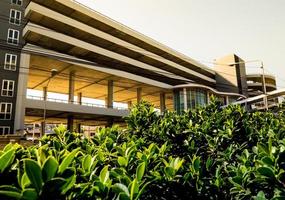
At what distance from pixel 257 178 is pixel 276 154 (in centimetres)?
28

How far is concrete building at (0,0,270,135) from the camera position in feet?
92.1

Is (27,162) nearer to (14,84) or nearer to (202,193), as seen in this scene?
(202,193)

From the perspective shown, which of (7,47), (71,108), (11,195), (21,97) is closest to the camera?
(11,195)

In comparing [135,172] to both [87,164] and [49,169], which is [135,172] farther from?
[49,169]

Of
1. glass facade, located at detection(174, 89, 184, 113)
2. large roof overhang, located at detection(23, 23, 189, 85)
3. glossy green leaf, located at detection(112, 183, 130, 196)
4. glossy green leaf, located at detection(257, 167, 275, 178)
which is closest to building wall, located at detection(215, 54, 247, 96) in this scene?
glass facade, located at detection(174, 89, 184, 113)

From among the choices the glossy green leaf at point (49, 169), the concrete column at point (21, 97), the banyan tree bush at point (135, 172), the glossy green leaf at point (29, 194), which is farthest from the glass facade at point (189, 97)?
the glossy green leaf at point (29, 194)

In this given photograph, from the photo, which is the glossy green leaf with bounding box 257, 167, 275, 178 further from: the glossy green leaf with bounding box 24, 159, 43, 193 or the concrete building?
the concrete building

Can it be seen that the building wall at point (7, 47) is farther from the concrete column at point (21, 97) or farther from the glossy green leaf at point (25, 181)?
the glossy green leaf at point (25, 181)

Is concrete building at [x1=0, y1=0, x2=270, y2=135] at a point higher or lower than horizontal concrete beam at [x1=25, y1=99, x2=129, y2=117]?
higher

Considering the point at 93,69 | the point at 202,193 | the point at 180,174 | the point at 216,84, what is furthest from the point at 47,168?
the point at 216,84

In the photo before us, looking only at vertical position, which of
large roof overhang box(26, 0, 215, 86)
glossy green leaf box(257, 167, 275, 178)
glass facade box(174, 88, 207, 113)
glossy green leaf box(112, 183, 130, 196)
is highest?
large roof overhang box(26, 0, 215, 86)

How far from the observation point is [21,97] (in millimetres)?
27578

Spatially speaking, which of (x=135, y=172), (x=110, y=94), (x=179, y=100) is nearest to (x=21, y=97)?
(x=110, y=94)

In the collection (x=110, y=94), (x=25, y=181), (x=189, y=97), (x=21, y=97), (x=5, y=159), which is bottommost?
(x=25, y=181)
